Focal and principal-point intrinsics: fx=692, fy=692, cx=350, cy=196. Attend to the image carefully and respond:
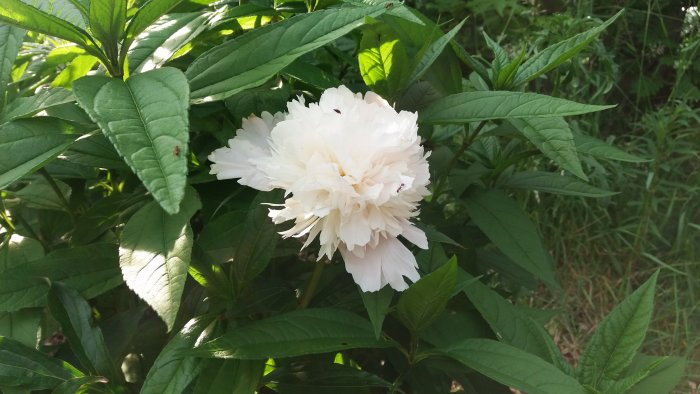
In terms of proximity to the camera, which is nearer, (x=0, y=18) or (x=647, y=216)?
(x=0, y=18)

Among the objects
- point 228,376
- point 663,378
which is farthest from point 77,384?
point 663,378

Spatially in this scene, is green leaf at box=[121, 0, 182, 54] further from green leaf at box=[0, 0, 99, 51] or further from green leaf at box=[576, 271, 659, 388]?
green leaf at box=[576, 271, 659, 388]

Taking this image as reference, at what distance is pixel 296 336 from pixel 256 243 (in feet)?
0.34

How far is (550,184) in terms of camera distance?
1008 mm

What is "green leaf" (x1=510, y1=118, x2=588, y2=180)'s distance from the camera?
69 centimetres

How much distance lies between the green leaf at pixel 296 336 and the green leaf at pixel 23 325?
25 cm

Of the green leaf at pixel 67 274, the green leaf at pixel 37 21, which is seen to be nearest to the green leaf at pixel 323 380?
the green leaf at pixel 67 274

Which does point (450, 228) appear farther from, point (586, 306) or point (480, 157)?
point (586, 306)

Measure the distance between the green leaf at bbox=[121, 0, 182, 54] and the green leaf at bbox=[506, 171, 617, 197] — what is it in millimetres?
580

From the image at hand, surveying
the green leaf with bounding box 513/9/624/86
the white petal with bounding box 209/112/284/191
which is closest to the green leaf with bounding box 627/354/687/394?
the green leaf with bounding box 513/9/624/86

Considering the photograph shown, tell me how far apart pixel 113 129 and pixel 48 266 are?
294 mm

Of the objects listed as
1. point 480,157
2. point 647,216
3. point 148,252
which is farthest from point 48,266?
point 647,216

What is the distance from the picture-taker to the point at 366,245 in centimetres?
65

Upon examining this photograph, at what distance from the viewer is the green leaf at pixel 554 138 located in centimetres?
69
